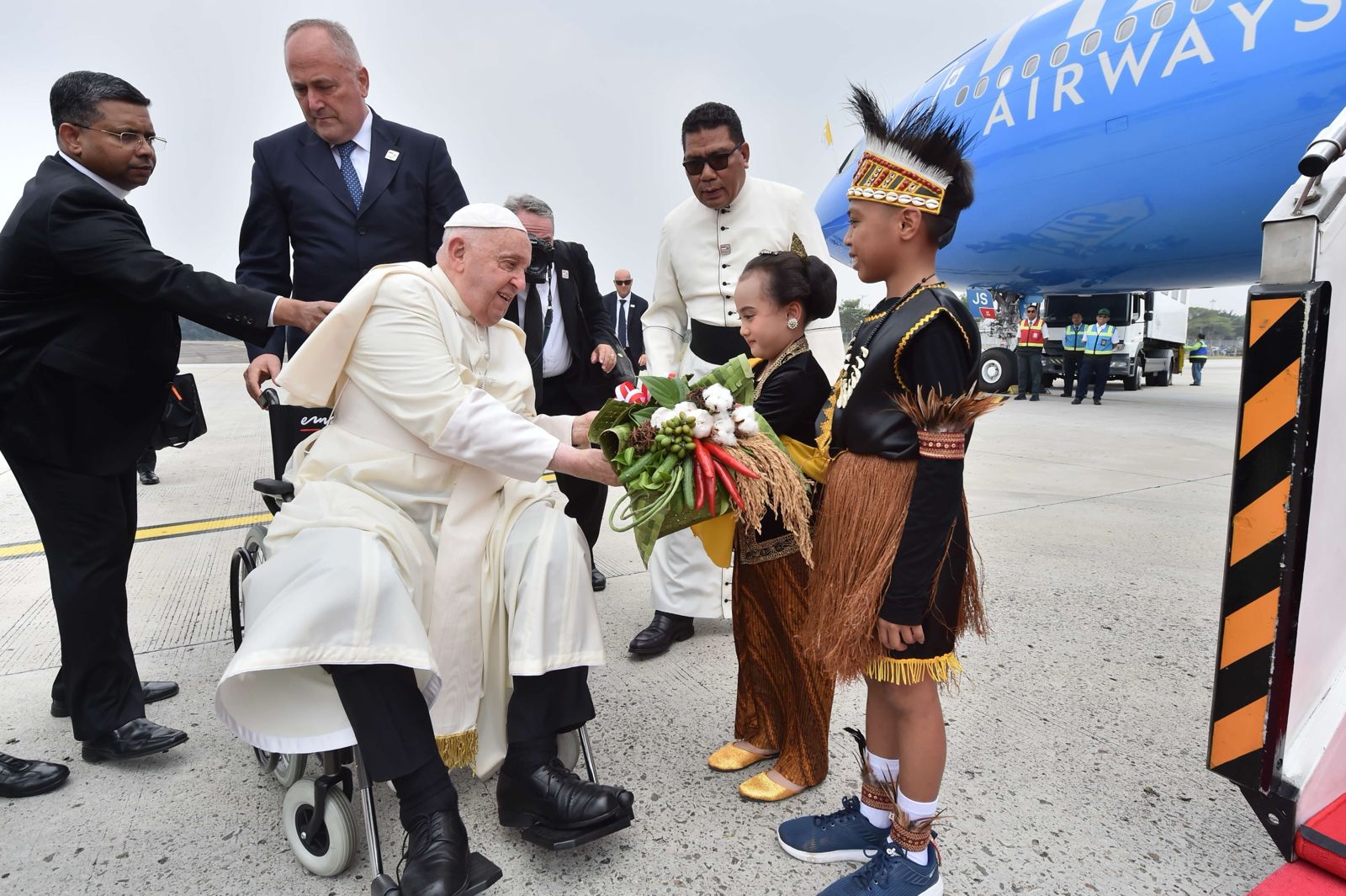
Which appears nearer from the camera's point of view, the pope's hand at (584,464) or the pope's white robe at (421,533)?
the pope's white robe at (421,533)

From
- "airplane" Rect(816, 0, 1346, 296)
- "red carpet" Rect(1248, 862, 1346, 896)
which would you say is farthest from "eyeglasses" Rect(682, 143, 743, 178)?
"airplane" Rect(816, 0, 1346, 296)

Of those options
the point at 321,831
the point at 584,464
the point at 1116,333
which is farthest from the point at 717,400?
the point at 1116,333

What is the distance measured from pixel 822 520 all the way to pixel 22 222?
229 cm

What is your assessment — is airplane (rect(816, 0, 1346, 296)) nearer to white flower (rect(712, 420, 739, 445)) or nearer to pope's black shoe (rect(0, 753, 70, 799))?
white flower (rect(712, 420, 739, 445))

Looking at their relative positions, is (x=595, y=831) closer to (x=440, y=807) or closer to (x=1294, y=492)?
(x=440, y=807)

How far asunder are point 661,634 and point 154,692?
182 centimetres

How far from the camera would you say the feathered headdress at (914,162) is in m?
1.64

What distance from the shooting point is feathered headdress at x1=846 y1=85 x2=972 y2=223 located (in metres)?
1.64

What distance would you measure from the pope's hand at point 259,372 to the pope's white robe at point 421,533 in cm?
43

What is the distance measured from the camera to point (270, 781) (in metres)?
2.18

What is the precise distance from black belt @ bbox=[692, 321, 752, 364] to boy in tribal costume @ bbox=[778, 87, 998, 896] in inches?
48.6

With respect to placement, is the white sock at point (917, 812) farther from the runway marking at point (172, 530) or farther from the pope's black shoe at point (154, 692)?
the runway marking at point (172, 530)

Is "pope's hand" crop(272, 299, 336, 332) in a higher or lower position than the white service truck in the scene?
lower

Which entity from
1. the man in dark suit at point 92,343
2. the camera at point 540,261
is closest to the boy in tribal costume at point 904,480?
the man in dark suit at point 92,343
